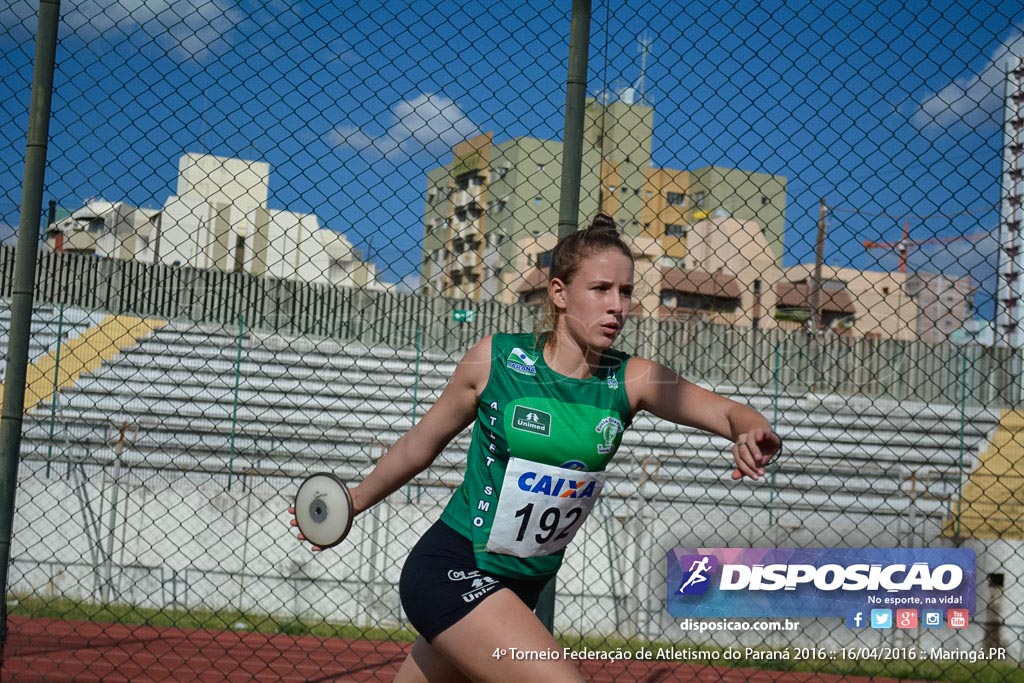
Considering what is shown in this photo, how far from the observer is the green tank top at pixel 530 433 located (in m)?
2.43

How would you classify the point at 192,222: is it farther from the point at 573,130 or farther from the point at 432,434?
the point at 432,434

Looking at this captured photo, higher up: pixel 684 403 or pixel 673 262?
pixel 673 262

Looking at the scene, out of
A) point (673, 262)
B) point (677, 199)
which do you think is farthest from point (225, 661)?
point (677, 199)

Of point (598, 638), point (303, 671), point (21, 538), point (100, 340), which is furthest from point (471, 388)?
point (100, 340)

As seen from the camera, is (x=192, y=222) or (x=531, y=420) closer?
(x=531, y=420)

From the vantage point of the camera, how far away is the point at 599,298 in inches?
98.3

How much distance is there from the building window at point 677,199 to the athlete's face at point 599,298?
2.65 metres

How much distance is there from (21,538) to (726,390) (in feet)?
34.8

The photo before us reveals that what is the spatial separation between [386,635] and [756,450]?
803 centimetres

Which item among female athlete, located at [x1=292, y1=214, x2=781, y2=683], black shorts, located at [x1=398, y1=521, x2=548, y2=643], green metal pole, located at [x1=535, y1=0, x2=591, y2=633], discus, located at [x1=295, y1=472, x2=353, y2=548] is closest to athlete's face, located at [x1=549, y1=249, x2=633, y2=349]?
female athlete, located at [x1=292, y1=214, x2=781, y2=683]

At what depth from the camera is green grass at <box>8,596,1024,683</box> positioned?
7.57 metres

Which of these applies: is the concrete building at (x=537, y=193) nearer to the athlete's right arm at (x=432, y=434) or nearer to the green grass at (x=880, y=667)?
the athlete's right arm at (x=432, y=434)

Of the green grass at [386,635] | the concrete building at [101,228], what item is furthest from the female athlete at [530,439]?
the green grass at [386,635]

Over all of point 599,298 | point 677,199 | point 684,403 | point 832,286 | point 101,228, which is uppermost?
point 832,286
